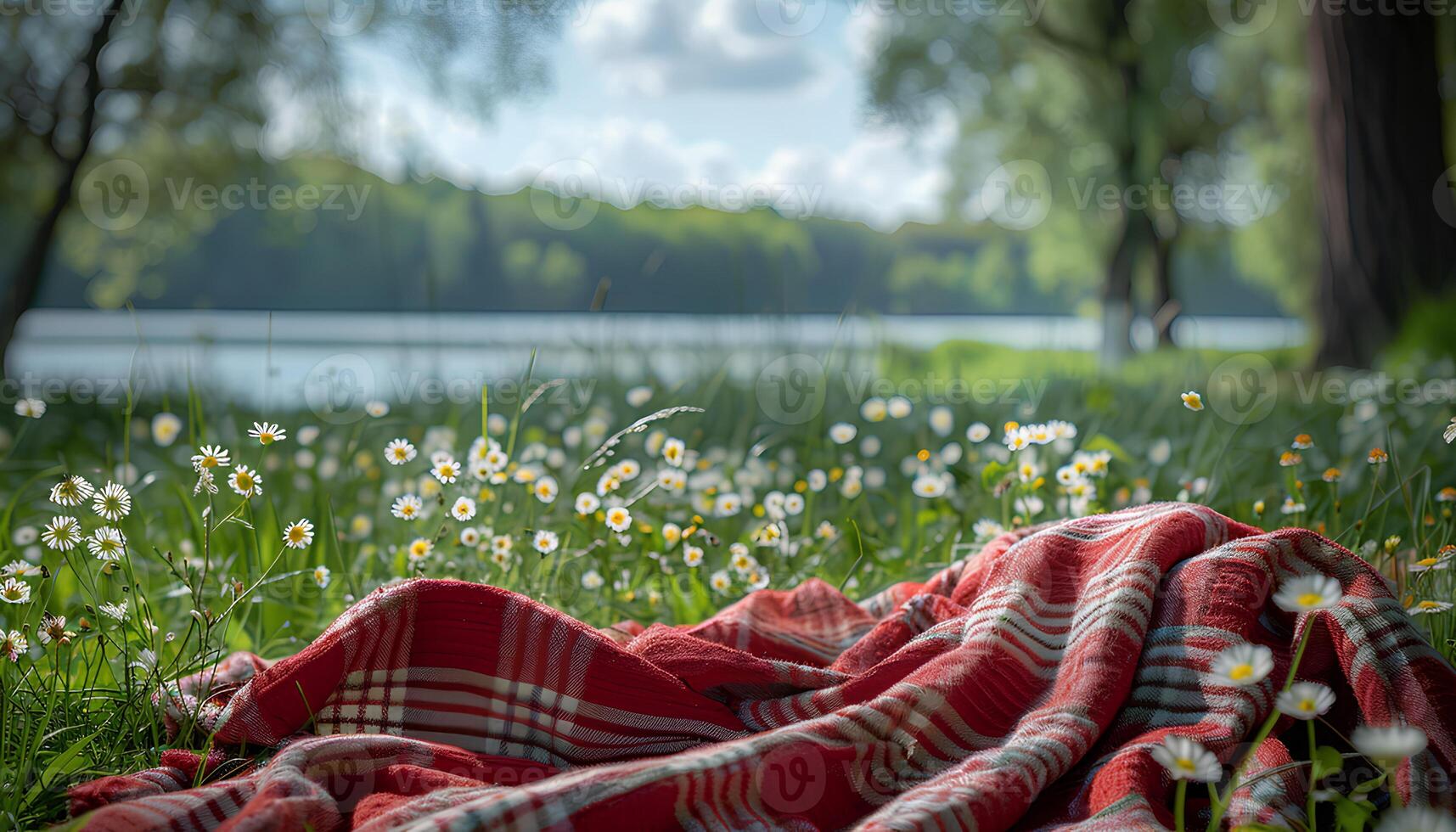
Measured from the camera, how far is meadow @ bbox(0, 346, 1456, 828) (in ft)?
4.58

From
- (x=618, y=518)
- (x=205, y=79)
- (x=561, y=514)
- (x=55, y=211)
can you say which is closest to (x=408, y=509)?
(x=618, y=518)

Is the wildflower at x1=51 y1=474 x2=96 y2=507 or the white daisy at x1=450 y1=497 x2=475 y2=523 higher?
the wildflower at x1=51 y1=474 x2=96 y2=507

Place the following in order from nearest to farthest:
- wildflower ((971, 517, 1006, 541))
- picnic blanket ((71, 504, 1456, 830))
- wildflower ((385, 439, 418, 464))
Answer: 1. picnic blanket ((71, 504, 1456, 830))
2. wildflower ((385, 439, 418, 464))
3. wildflower ((971, 517, 1006, 541))

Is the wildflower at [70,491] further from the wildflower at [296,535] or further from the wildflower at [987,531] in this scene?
the wildflower at [987,531]

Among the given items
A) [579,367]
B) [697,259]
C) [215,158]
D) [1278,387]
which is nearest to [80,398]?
[215,158]

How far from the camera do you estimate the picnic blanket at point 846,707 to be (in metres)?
1.08

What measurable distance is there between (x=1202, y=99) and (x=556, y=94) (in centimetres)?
853

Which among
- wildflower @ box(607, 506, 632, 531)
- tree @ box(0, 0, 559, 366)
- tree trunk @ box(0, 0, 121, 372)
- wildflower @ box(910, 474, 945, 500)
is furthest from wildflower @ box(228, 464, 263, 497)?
tree trunk @ box(0, 0, 121, 372)

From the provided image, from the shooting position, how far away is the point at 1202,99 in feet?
35.7

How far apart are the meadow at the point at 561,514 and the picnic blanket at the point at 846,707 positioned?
6.4 inches

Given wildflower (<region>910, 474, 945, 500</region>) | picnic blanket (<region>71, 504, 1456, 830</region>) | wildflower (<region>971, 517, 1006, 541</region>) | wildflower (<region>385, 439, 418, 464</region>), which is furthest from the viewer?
wildflower (<region>910, 474, 945, 500</region>)

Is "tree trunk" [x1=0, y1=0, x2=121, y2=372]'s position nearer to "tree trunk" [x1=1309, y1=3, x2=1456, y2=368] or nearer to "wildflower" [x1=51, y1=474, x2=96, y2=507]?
"wildflower" [x1=51, y1=474, x2=96, y2=507]

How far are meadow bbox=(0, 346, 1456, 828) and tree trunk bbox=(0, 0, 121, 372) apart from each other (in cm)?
148

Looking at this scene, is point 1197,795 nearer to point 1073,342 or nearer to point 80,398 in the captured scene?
point 1073,342
